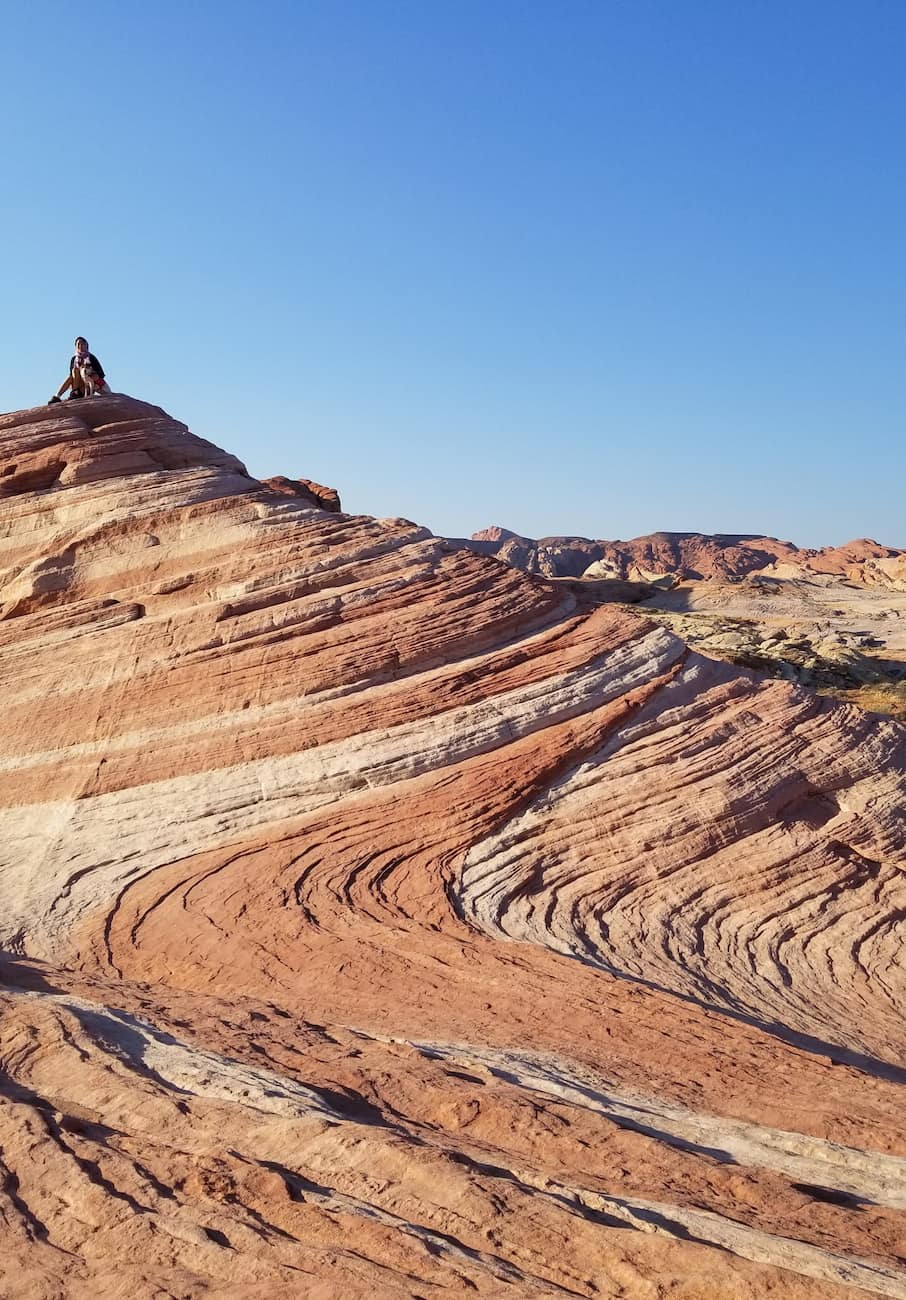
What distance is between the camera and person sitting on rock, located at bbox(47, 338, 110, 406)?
18.9m

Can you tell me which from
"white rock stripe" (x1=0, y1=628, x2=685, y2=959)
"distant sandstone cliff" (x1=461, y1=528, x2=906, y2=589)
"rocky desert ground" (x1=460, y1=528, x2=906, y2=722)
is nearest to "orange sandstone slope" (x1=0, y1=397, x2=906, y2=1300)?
"white rock stripe" (x1=0, y1=628, x2=685, y2=959)

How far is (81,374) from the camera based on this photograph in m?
18.9

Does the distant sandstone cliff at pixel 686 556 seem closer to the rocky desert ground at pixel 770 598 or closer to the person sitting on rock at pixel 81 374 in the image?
the rocky desert ground at pixel 770 598

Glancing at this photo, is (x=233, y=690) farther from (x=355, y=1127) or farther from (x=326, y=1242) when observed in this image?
(x=326, y=1242)

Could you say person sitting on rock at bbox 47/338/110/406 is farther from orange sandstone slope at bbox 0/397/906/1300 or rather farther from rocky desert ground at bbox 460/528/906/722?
rocky desert ground at bbox 460/528/906/722

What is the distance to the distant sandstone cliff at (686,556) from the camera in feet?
361

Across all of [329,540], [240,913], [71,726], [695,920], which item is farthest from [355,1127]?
[329,540]

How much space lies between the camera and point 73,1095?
7.48m

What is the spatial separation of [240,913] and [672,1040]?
506 centimetres

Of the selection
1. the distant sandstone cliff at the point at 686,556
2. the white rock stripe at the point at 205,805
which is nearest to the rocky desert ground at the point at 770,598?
the distant sandstone cliff at the point at 686,556

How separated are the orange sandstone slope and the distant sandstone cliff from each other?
8552cm

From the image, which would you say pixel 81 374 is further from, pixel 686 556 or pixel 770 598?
pixel 686 556

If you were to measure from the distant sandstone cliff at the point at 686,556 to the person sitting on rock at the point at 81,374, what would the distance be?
83.2 m

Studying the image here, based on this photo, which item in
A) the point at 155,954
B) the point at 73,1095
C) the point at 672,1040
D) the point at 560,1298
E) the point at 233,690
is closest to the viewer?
the point at 560,1298
